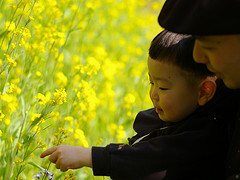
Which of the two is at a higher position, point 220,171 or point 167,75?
point 167,75

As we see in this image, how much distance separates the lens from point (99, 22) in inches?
185

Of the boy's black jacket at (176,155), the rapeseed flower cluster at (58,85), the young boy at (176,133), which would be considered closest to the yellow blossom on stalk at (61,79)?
the rapeseed flower cluster at (58,85)

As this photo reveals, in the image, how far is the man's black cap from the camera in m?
1.55

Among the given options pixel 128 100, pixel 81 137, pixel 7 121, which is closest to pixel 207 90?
pixel 81 137

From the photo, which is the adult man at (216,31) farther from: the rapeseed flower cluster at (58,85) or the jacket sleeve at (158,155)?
the rapeseed flower cluster at (58,85)

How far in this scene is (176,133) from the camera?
1.92 metres

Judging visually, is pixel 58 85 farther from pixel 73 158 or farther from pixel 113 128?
pixel 73 158

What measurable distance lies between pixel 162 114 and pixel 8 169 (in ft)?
2.27

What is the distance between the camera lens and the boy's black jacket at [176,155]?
6.00 ft

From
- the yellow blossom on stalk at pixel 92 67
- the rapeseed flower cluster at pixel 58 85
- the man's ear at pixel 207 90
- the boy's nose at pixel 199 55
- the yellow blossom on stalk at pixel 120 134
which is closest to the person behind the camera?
the boy's nose at pixel 199 55

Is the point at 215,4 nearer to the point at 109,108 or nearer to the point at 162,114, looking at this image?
the point at 162,114

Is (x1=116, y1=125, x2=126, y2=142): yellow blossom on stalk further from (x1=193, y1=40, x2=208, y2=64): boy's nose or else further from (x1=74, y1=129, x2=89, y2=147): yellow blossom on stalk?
(x1=193, y1=40, x2=208, y2=64): boy's nose

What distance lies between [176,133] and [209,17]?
54cm

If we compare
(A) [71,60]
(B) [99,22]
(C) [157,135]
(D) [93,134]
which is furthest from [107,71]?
→ (C) [157,135]
